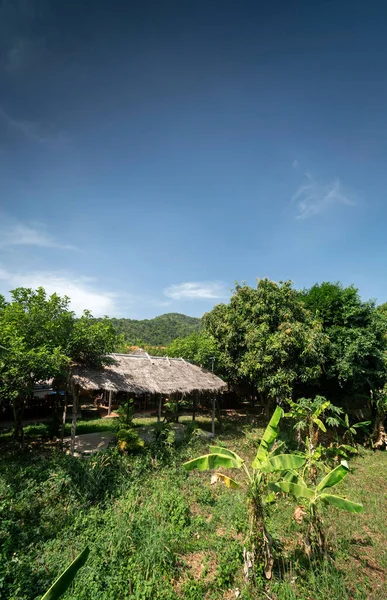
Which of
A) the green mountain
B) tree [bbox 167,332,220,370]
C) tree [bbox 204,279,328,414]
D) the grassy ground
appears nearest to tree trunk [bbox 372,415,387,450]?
tree [bbox 204,279,328,414]

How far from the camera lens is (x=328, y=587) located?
16.1ft

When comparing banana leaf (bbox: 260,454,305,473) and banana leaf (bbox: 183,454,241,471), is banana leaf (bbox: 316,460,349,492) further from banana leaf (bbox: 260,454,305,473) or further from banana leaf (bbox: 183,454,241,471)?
banana leaf (bbox: 183,454,241,471)

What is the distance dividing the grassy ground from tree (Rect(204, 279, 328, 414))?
18.3 ft

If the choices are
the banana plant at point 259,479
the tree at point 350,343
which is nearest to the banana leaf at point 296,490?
the banana plant at point 259,479

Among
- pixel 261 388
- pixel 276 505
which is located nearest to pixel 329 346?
pixel 261 388

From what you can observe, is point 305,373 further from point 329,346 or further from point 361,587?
point 361,587

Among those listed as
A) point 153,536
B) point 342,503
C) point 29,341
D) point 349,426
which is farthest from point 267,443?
point 349,426

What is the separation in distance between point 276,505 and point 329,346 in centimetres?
878

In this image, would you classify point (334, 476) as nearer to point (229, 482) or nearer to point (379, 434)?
point (229, 482)

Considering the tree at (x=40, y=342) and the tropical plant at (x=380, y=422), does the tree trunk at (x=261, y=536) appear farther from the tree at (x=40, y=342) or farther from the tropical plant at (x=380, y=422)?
the tropical plant at (x=380, y=422)

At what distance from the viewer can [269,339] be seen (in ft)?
47.1

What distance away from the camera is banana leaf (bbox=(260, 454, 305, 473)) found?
5.00m

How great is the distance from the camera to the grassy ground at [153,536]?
478 cm

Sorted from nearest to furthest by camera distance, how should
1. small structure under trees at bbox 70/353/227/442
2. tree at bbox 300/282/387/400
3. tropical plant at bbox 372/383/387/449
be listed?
small structure under trees at bbox 70/353/227/442, tropical plant at bbox 372/383/387/449, tree at bbox 300/282/387/400
